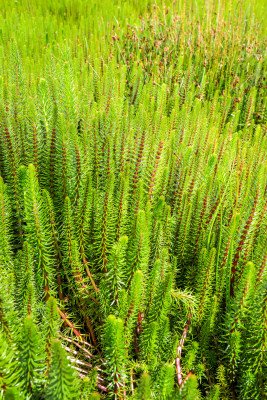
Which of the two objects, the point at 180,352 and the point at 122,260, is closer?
the point at 122,260

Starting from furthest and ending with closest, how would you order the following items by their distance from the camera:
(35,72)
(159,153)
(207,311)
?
1. (35,72)
2. (159,153)
3. (207,311)

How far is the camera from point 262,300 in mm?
1156

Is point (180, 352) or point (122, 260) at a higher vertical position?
point (122, 260)

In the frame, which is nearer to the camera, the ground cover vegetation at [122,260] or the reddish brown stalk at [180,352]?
the ground cover vegetation at [122,260]

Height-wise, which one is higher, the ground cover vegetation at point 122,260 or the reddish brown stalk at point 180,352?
the ground cover vegetation at point 122,260

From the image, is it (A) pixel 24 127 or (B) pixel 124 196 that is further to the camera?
(A) pixel 24 127

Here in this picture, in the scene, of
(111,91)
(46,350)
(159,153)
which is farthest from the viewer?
(111,91)

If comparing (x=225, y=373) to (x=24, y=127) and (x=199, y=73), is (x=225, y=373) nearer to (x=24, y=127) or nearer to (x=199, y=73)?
(x=24, y=127)

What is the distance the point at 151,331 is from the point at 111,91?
1739mm

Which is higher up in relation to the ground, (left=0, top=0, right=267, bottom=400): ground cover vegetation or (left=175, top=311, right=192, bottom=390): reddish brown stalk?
(left=0, top=0, right=267, bottom=400): ground cover vegetation

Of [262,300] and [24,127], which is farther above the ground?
[24,127]

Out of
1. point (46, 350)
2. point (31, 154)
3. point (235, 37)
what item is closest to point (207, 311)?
point (46, 350)

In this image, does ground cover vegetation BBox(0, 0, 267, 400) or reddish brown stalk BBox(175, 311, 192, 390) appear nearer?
ground cover vegetation BBox(0, 0, 267, 400)

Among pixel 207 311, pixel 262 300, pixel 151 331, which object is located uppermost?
pixel 262 300
